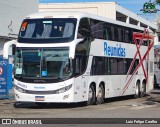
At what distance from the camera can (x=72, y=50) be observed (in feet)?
60.0

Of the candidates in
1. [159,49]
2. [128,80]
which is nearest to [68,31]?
[128,80]

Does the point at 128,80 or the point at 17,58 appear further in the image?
the point at 128,80

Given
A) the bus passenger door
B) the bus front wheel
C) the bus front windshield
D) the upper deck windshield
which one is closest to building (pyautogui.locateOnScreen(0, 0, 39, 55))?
the bus front wheel

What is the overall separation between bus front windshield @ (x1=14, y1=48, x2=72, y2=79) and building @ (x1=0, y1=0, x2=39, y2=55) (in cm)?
1627

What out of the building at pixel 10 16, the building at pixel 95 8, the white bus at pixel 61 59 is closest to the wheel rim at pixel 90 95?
the white bus at pixel 61 59

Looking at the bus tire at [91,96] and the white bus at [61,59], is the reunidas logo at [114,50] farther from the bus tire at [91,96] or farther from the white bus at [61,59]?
the bus tire at [91,96]

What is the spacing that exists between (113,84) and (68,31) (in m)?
5.43

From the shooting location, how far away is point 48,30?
1894 cm

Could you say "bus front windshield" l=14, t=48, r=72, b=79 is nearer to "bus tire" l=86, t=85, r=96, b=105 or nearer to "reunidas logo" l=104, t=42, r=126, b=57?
"bus tire" l=86, t=85, r=96, b=105

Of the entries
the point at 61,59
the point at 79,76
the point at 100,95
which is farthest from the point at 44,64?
the point at 100,95

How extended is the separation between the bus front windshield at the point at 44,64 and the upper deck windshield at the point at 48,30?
456 millimetres

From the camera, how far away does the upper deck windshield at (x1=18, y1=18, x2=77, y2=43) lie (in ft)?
61.3

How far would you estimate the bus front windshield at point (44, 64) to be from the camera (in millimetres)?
18438

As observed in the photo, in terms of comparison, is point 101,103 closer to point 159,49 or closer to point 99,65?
point 99,65
